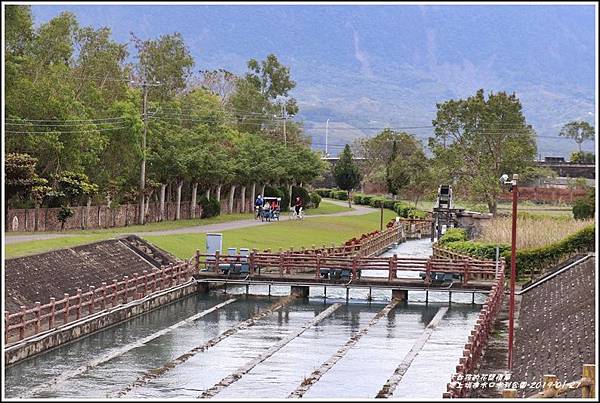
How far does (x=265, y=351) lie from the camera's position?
35.9m

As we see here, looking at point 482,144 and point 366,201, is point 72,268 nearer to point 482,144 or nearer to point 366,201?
point 482,144

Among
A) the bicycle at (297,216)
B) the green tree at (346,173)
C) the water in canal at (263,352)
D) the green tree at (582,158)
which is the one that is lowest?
the water in canal at (263,352)

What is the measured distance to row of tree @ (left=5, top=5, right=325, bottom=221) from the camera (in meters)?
59.1

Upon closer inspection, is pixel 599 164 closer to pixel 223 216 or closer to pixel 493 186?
pixel 223 216

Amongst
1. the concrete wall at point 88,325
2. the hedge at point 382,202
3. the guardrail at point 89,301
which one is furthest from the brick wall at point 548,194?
the concrete wall at point 88,325

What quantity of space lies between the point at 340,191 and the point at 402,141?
1211 centimetres

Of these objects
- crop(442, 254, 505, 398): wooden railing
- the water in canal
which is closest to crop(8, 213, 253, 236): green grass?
the water in canal

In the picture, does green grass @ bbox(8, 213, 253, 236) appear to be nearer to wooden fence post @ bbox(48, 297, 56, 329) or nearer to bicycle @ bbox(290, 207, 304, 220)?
bicycle @ bbox(290, 207, 304, 220)

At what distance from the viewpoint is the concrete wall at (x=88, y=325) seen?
31.6 m

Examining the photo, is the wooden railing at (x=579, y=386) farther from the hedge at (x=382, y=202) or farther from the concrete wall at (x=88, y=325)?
the hedge at (x=382, y=202)

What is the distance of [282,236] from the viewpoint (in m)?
69.4

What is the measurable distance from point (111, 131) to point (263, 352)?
34382 millimetres

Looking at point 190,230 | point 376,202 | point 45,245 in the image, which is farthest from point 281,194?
point 45,245

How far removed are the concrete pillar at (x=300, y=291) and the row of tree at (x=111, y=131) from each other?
1401 centimetres
